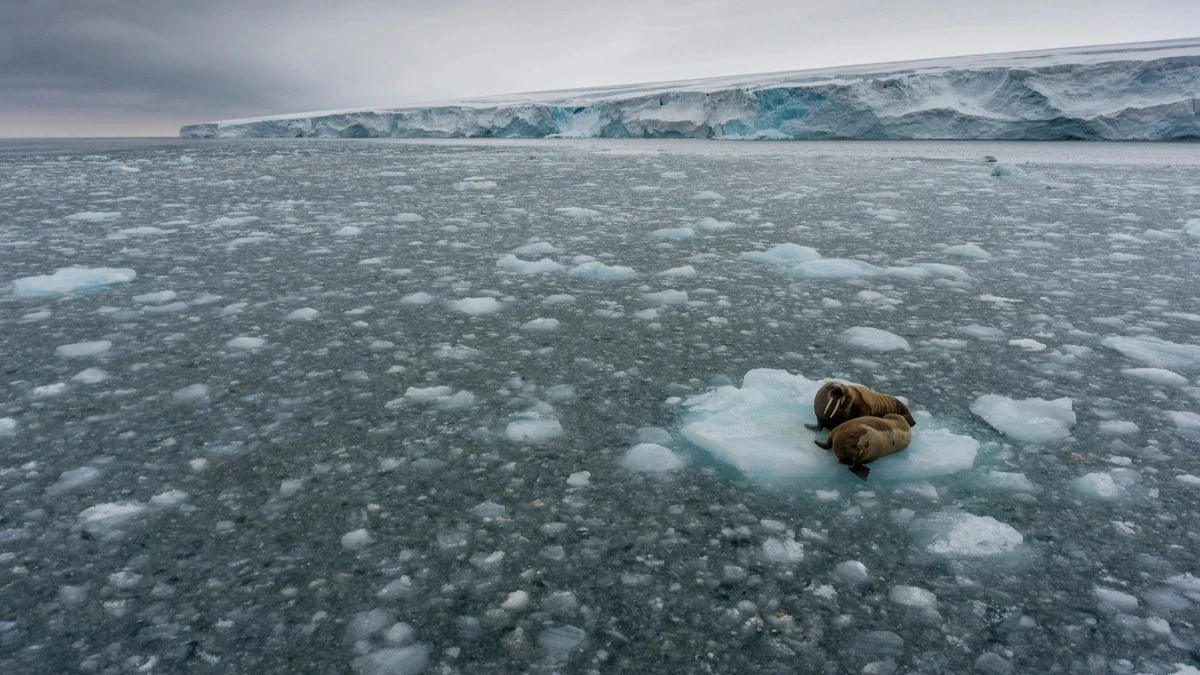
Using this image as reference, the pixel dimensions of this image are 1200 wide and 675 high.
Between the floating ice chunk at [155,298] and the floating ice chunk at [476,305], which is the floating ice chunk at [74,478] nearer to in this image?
the floating ice chunk at [476,305]

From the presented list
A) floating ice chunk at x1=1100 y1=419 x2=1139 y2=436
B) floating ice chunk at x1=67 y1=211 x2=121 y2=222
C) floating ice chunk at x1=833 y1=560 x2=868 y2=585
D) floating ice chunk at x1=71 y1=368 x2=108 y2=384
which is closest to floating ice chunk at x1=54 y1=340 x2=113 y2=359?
floating ice chunk at x1=71 y1=368 x2=108 y2=384

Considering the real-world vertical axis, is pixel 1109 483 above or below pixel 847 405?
below

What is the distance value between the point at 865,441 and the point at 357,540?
993mm

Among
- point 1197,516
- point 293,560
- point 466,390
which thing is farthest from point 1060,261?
point 293,560

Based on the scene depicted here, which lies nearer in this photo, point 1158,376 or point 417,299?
point 1158,376

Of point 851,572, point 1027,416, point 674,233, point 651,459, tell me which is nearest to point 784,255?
point 674,233

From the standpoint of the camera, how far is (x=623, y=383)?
180cm

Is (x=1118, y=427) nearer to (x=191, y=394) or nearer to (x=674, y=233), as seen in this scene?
(x=191, y=394)

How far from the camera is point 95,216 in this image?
455cm

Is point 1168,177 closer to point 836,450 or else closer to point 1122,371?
point 1122,371

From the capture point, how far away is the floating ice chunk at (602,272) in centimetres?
290

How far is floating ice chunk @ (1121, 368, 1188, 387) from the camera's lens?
1760 millimetres

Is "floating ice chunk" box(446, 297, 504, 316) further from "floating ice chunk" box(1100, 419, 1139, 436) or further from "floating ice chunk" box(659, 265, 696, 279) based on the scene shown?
"floating ice chunk" box(1100, 419, 1139, 436)

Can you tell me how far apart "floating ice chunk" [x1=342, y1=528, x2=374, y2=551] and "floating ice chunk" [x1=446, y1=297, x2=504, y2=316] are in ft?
4.24
